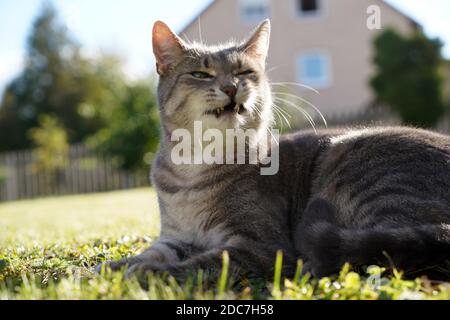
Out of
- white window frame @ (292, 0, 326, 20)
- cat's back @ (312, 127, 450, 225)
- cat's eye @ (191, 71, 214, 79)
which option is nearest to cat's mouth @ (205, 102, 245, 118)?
cat's eye @ (191, 71, 214, 79)

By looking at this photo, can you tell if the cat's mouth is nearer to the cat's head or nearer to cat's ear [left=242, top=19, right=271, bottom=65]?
the cat's head

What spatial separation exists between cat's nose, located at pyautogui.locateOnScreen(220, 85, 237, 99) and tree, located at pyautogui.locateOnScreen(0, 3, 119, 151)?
18.1 metres

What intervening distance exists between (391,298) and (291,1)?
17520mm

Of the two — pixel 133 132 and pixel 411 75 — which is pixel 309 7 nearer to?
pixel 411 75

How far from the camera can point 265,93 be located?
3.28 m

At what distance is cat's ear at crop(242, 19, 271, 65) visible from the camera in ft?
11.2

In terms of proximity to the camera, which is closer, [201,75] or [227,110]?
[227,110]

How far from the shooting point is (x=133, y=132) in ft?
48.2

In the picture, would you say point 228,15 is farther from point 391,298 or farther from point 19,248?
point 391,298

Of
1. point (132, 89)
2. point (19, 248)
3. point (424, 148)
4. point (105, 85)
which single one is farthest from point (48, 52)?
point (424, 148)

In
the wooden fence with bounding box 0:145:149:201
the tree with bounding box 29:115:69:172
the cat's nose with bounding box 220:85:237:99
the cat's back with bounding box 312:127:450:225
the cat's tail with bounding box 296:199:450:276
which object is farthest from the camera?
the tree with bounding box 29:115:69:172

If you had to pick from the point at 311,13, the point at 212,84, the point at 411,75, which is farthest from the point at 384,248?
the point at 311,13

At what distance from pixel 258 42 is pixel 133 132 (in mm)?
11582

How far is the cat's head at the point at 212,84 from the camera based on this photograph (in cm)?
294
